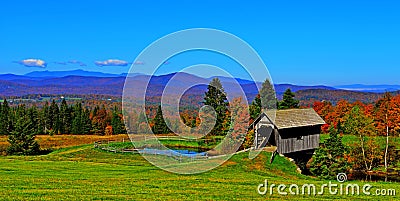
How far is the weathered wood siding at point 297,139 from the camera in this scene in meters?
40.9

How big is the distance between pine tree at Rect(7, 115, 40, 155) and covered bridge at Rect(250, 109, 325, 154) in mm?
23033

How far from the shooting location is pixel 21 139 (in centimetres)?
4619

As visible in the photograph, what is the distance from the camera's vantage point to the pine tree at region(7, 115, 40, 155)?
45.5 metres

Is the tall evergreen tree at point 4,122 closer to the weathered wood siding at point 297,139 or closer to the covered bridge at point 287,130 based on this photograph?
the covered bridge at point 287,130

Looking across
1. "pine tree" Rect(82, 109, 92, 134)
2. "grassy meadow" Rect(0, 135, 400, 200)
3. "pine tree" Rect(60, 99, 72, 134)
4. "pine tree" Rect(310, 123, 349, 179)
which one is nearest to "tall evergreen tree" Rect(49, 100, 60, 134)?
"pine tree" Rect(60, 99, 72, 134)

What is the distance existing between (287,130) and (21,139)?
27002 mm

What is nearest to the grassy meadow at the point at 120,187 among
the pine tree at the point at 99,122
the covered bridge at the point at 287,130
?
the covered bridge at the point at 287,130

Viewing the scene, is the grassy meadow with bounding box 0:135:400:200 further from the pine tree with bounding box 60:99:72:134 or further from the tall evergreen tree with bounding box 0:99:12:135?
the pine tree with bounding box 60:99:72:134

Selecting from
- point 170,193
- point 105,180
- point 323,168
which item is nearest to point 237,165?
point 323,168

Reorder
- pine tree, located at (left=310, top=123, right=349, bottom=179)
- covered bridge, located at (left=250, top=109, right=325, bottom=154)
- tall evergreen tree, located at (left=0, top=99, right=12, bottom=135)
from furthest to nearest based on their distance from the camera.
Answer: tall evergreen tree, located at (left=0, top=99, right=12, bottom=135), covered bridge, located at (left=250, top=109, right=325, bottom=154), pine tree, located at (left=310, top=123, right=349, bottom=179)

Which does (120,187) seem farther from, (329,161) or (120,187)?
(329,161)

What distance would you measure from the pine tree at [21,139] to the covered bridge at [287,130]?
2303 centimetres

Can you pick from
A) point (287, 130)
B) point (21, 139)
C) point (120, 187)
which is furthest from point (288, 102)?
point (120, 187)

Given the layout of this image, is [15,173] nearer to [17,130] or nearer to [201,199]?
[201,199]
